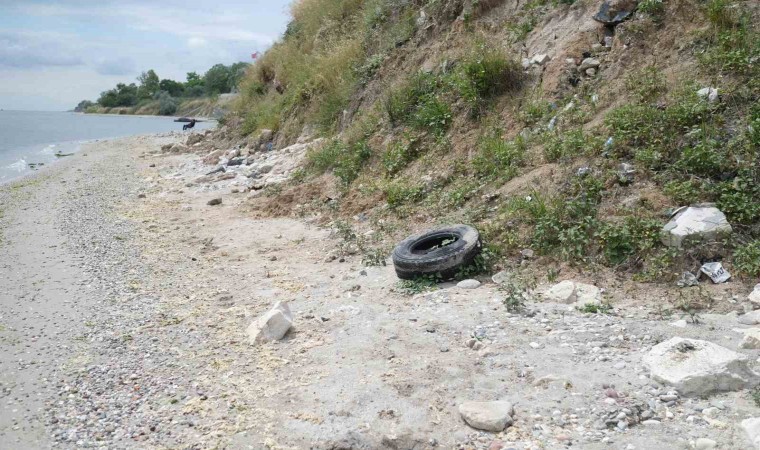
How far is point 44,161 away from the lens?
86.5 feet

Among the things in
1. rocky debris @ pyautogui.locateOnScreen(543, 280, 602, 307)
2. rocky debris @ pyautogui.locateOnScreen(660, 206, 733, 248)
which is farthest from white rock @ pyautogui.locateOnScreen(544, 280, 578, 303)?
rocky debris @ pyautogui.locateOnScreen(660, 206, 733, 248)

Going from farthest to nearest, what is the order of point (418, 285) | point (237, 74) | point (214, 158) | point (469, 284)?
point (237, 74)
point (214, 158)
point (418, 285)
point (469, 284)

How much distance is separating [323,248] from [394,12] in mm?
8136

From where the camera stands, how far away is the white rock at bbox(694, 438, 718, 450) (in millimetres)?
3381

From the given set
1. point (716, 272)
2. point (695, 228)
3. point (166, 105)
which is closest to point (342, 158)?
point (695, 228)

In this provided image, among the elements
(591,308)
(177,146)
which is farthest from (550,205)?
(177,146)

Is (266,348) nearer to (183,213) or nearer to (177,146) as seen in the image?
(183,213)

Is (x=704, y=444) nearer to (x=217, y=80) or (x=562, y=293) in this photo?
(x=562, y=293)

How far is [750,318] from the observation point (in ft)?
15.9

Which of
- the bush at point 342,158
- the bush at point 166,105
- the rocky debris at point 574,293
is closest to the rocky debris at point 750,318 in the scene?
the rocky debris at point 574,293

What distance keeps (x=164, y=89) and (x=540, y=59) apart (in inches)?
A: 4276

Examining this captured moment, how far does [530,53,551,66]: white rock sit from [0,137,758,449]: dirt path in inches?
185

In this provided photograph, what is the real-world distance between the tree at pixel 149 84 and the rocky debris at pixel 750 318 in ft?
364

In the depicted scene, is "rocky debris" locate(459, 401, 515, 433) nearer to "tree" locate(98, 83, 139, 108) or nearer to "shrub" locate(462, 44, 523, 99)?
"shrub" locate(462, 44, 523, 99)
